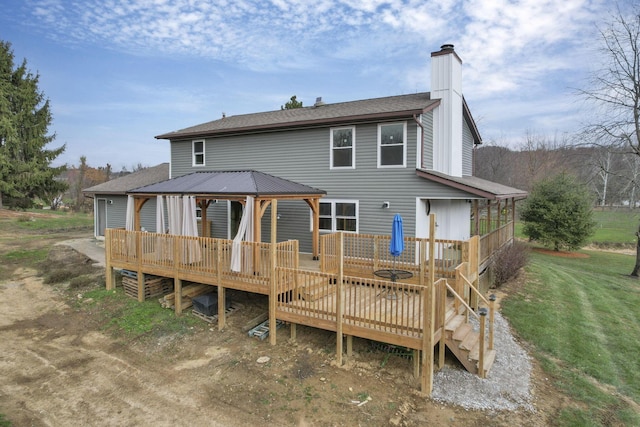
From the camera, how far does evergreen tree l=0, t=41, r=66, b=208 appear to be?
91.9 feet

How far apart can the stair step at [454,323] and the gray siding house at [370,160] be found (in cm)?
393

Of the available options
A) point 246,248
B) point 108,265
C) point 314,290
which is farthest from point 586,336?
point 108,265

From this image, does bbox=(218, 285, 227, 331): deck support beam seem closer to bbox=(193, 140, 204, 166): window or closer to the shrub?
bbox=(193, 140, 204, 166): window

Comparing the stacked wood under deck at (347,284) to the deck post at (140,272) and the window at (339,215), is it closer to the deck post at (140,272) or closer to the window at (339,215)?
the deck post at (140,272)

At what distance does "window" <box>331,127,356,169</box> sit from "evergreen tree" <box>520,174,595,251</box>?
16.3m

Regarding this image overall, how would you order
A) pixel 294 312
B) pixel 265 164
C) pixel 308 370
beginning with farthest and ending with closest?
pixel 265 164
pixel 294 312
pixel 308 370

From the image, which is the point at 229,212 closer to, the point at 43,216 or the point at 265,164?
the point at 265,164

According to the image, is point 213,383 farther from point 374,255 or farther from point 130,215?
point 130,215

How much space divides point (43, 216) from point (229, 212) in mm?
22121

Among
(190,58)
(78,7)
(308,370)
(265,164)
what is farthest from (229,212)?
(190,58)

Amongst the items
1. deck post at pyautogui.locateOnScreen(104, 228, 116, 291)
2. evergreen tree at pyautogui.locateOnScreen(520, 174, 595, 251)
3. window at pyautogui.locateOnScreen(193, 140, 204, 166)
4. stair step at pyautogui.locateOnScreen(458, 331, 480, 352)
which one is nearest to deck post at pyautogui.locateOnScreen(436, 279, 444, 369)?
stair step at pyautogui.locateOnScreen(458, 331, 480, 352)

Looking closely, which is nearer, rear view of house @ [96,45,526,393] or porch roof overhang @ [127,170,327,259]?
rear view of house @ [96,45,526,393]

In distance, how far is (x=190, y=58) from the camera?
24.8 metres

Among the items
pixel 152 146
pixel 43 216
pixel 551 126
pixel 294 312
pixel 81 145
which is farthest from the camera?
pixel 152 146
